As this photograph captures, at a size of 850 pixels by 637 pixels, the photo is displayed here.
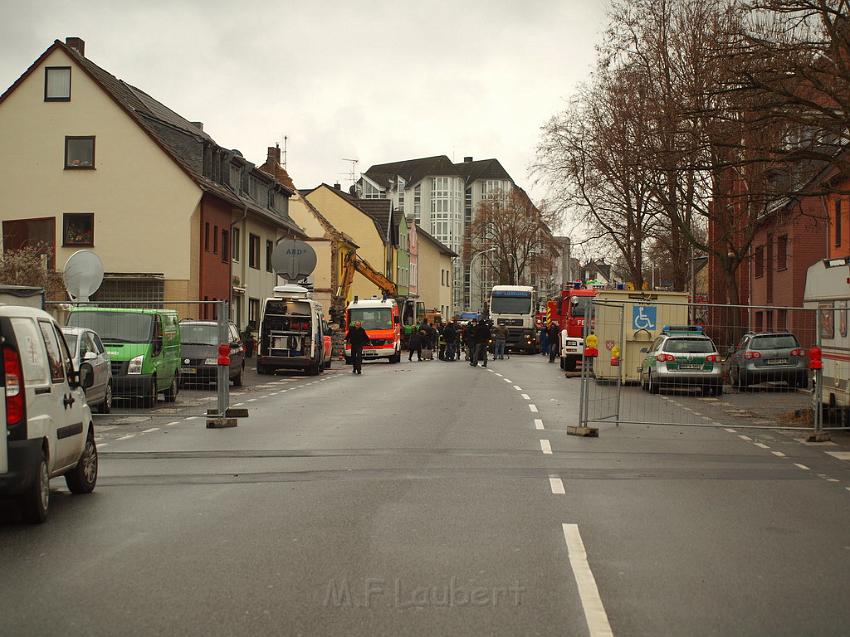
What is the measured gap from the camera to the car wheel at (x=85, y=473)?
10.7 meters

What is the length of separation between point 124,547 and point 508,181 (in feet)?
500

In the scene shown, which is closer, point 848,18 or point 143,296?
point 848,18

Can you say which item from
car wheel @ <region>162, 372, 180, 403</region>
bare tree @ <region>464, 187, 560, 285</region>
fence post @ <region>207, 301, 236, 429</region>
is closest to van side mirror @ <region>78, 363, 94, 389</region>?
fence post @ <region>207, 301, 236, 429</region>

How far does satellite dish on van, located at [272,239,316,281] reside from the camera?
46.2 meters

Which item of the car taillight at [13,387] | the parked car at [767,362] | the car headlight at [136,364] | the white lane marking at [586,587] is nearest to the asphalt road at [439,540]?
the white lane marking at [586,587]

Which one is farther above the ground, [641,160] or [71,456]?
[641,160]

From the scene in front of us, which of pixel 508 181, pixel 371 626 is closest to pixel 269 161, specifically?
pixel 371 626

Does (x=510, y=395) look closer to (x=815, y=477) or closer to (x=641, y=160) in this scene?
(x=641, y=160)

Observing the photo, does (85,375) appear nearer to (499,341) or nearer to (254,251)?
(499,341)

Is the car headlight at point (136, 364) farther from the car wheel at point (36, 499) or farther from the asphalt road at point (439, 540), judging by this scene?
the car wheel at point (36, 499)

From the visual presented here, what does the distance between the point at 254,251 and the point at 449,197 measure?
100842mm

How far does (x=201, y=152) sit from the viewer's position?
4825 cm

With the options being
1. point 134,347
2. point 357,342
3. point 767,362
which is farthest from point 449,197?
point 767,362

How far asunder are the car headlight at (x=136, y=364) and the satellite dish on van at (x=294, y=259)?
80.6 ft
